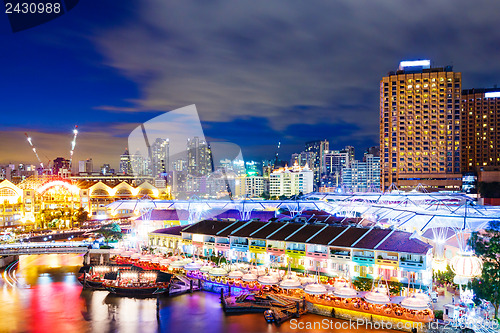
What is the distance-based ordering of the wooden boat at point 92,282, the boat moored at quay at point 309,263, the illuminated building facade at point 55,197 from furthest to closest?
the illuminated building facade at point 55,197 < the wooden boat at point 92,282 < the boat moored at quay at point 309,263

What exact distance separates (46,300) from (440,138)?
57258mm

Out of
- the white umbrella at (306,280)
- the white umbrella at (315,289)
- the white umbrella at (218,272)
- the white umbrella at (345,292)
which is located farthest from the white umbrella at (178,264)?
the white umbrella at (345,292)

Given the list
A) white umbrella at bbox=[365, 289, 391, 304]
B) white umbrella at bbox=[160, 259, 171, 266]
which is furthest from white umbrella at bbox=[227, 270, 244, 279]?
white umbrella at bbox=[365, 289, 391, 304]

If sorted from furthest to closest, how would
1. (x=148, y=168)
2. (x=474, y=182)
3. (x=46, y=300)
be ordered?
(x=148, y=168) < (x=474, y=182) < (x=46, y=300)

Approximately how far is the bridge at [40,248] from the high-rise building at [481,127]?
68638 mm

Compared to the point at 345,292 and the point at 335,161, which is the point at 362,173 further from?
the point at 345,292

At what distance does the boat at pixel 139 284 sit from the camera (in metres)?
24.4

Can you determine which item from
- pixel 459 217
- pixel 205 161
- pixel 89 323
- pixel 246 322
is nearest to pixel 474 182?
pixel 459 217

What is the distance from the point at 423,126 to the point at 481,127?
19351mm

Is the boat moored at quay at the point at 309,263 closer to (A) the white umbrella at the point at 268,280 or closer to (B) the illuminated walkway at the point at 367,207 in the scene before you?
(A) the white umbrella at the point at 268,280

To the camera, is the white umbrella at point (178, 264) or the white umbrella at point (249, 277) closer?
the white umbrella at point (249, 277)

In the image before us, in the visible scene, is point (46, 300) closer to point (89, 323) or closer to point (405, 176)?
point (89, 323)

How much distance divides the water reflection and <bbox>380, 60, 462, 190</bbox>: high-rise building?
4809 cm

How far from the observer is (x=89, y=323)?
20.1m
